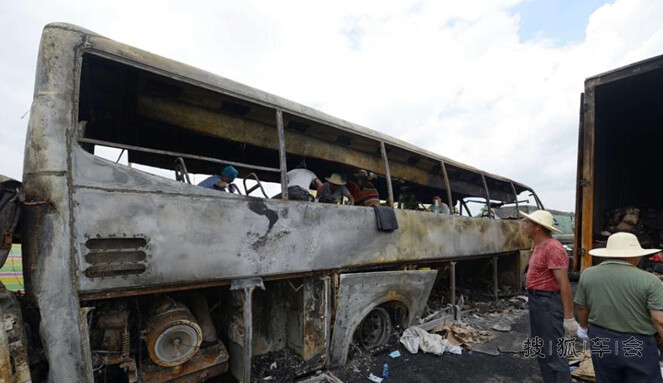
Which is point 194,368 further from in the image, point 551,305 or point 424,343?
point 551,305

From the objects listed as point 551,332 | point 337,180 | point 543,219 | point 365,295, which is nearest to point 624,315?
point 551,332

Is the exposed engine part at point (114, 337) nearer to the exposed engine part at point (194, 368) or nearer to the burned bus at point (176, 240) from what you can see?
the burned bus at point (176, 240)

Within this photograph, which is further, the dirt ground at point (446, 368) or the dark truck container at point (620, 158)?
the dark truck container at point (620, 158)

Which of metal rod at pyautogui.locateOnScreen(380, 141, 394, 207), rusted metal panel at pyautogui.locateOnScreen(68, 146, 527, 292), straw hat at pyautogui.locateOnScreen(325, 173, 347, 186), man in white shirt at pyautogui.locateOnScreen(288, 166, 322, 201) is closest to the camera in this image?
rusted metal panel at pyautogui.locateOnScreen(68, 146, 527, 292)

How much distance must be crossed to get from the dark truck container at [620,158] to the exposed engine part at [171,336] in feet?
15.4

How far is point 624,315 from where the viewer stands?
7.68 feet

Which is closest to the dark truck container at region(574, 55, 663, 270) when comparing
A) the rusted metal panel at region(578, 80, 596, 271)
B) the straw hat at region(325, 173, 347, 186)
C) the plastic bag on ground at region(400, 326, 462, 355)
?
the rusted metal panel at region(578, 80, 596, 271)

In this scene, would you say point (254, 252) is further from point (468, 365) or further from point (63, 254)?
point (468, 365)

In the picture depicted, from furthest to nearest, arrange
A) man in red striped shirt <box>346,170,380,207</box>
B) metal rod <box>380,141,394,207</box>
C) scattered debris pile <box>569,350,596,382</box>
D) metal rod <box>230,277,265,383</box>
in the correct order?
man in red striped shirt <box>346,170,380,207</box>, metal rod <box>380,141,394,207</box>, scattered debris pile <box>569,350,596,382</box>, metal rod <box>230,277,265,383</box>

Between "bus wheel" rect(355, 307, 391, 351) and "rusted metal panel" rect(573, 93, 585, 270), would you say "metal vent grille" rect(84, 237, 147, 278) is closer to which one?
"bus wheel" rect(355, 307, 391, 351)

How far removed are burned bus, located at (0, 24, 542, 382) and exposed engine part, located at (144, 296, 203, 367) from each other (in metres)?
0.01

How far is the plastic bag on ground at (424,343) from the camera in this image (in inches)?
163

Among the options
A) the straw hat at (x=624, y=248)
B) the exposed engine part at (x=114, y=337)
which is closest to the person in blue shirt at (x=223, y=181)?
the exposed engine part at (x=114, y=337)

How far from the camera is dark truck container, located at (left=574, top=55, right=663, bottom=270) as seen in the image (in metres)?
4.04
